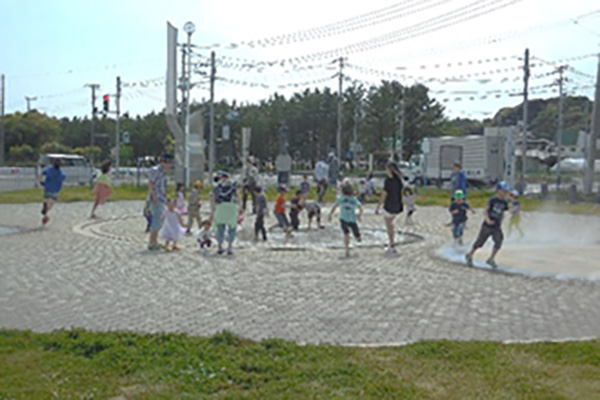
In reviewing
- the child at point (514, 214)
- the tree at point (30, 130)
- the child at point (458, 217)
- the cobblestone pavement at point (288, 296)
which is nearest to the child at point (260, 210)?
the cobblestone pavement at point (288, 296)

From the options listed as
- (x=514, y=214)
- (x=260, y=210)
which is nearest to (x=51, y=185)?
(x=260, y=210)

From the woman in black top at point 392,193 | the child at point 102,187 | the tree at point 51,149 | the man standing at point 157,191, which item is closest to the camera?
the man standing at point 157,191

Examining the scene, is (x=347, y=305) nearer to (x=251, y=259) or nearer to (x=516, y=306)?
(x=516, y=306)

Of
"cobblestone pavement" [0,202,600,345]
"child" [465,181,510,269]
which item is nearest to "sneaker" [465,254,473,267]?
"child" [465,181,510,269]

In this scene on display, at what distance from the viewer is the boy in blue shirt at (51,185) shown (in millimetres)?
18484

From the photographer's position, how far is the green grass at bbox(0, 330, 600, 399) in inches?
197

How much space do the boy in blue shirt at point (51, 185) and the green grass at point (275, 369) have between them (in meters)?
12.6

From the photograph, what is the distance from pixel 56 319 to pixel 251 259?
526 centimetres

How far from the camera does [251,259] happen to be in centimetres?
1267

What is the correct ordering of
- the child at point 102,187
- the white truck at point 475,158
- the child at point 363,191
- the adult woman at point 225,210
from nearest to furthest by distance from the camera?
the adult woman at point 225,210, the child at point 102,187, the child at point 363,191, the white truck at point 475,158

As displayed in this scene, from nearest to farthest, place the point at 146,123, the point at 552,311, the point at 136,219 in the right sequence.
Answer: the point at 552,311, the point at 136,219, the point at 146,123

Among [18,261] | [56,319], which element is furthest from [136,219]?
[56,319]

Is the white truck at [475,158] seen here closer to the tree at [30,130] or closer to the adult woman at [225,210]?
the adult woman at [225,210]

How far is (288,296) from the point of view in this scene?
9.17 meters
